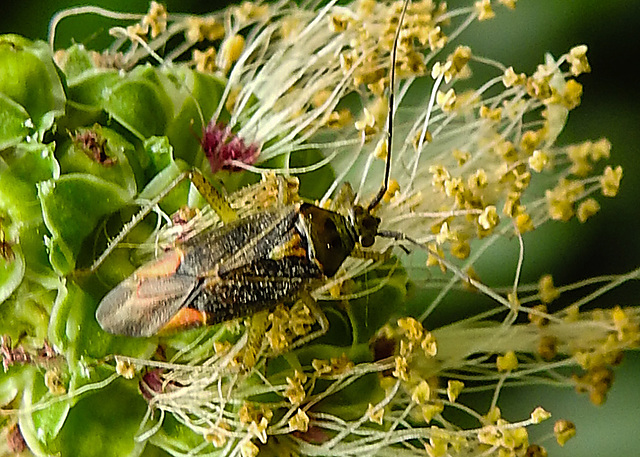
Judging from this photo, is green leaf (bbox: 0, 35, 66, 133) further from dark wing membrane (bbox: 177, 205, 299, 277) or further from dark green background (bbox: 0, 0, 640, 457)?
dark green background (bbox: 0, 0, 640, 457)

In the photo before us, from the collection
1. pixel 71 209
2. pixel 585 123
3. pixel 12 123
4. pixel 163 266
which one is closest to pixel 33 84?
pixel 12 123

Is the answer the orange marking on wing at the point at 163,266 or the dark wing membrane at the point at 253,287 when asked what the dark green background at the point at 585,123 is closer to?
the dark wing membrane at the point at 253,287

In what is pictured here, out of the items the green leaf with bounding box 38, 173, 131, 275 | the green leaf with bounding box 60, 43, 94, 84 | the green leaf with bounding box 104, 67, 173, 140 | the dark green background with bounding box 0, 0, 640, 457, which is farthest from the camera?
the dark green background with bounding box 0, 0, 640, 457

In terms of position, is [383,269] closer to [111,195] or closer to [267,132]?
[267,132]

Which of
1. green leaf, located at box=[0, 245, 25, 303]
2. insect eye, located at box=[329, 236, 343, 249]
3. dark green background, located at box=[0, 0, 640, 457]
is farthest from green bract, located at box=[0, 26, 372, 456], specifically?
dark green background, located at box=[0, 0, 640, 457]

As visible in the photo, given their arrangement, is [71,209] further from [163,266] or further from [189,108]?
[189,108]

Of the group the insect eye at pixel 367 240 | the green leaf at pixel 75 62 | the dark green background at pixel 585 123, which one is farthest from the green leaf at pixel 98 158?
the dark green background at pixel 585 123

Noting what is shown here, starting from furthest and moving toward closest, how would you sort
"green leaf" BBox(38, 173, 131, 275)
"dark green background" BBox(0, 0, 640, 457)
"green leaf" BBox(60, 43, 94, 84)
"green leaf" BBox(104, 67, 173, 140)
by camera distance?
"dark green background" BBox(0, 0, 640, 457) < "green leaf" BBox(60, 43, 94, 84) < "green leaf" BBox(104, 67, 173, 140) < "green leaf" BBox(38, 173, 131, 275)
